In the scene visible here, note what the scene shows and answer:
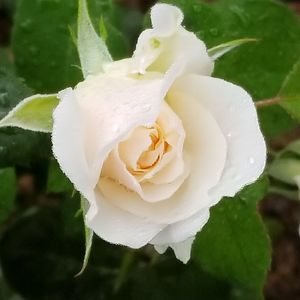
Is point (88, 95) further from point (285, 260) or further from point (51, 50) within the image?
point (285, 260)

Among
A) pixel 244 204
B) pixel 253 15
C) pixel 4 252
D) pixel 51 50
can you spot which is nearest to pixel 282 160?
pixel 244 204

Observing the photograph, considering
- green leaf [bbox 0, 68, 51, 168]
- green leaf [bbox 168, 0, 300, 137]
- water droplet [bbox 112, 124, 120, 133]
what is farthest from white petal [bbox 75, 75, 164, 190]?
green leaf [bbox 168, 0, 300, 137]

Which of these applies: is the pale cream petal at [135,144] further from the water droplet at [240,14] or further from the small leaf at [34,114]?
the water droplet at [240,14]

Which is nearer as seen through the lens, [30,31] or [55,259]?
[30,31]

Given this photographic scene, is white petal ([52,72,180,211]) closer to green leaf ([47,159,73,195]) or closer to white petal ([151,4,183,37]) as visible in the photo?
white petal ([151,4,183,37])

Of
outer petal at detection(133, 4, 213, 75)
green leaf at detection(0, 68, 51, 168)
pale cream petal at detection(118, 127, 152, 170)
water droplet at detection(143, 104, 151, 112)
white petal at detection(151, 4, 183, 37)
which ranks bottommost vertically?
green leaf at detection(0, 68, 51, 168)

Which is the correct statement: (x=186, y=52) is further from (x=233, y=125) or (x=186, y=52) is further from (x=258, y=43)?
(x=258, y=43)
